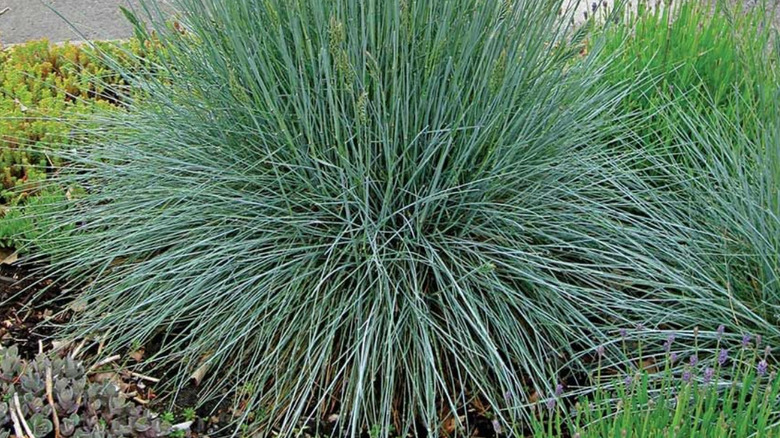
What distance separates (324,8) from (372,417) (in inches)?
51.5

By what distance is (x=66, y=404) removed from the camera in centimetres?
245

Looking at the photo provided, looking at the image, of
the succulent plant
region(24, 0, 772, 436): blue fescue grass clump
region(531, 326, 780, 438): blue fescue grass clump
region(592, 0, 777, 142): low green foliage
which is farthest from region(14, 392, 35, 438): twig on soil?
region(592, 0, 777, 142): low green foliage

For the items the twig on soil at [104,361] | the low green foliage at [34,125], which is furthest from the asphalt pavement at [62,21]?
the twig on soil at [104,361]

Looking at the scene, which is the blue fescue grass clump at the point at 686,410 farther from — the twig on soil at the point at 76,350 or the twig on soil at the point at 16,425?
the twig on soil at the point at 76,350

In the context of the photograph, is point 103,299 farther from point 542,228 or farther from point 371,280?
point 542,228

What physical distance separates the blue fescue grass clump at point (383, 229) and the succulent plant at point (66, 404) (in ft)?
0.82

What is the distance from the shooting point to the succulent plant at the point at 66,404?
2.39 metres

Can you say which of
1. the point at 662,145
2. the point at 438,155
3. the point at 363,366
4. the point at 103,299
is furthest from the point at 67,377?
the point at 662,145

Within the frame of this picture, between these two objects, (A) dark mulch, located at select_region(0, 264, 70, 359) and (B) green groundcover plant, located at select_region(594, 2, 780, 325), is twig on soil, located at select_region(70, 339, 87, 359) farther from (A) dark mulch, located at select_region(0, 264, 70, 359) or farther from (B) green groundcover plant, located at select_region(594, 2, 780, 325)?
(B) green groundcover plant, located at select_region(594, 2, 780, 325)

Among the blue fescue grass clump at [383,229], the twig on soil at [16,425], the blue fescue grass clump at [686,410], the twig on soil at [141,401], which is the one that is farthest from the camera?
the twig on soil at [141,401]

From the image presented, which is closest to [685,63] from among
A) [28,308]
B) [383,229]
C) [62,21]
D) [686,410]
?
[383,229]

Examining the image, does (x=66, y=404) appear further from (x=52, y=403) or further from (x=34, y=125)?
(x=34, y=125)

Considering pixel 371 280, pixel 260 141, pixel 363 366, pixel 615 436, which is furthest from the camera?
pixel 260 141

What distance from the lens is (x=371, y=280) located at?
2.61 meters
